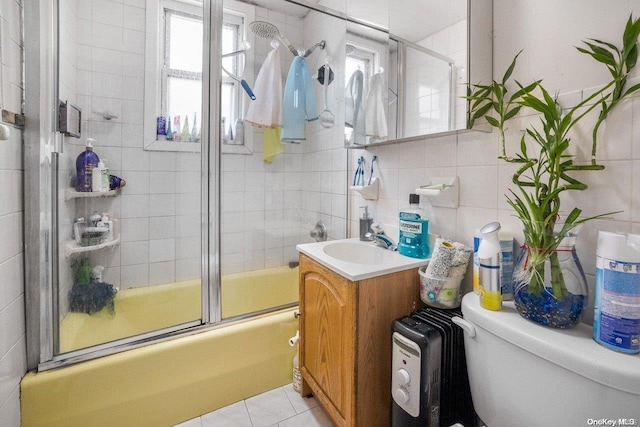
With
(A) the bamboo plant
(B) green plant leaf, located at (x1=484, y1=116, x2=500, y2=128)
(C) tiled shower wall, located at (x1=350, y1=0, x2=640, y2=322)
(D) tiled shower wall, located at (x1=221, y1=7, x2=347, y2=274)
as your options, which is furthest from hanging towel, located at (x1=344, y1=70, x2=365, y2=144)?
(A) the bamboo plant

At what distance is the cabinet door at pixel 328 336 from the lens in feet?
3.18

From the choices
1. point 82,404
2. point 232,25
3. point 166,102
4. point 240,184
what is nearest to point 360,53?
point 232,25

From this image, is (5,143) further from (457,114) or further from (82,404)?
(457,114)

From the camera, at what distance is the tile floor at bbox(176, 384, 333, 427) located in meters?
1.24

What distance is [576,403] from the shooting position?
1.86ft

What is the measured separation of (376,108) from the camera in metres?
1.39

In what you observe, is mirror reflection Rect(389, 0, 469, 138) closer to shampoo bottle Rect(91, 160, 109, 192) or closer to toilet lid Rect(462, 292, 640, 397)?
toilet lid Rect(462, 292, 640, 397)

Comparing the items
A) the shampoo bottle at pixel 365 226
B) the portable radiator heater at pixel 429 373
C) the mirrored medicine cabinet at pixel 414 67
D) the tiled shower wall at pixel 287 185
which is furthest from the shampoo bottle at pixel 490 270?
the tiled shower wall at pixel 287 185

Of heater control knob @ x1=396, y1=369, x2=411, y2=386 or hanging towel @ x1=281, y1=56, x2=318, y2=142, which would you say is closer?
heater control knob @ x1=396, y1=369, x2=411, y2=386

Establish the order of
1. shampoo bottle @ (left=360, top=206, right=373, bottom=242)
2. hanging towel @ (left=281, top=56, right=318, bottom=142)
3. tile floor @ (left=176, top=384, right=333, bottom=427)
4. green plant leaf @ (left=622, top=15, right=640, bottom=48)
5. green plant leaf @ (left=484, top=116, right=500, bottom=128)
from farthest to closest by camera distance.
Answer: hanging towel @ (left=281, top=56, right=318, bottom=142), shampoo bottle @ (left=360, top=206, right=373, bottom=242), tile floor @ (left=176, top=384, right=333, bottom=427), green plant leaf @ (left=484, top=116, right=500, bottom=128), green plant leaf @ (left=622, top=15, right=640, bottom=48)

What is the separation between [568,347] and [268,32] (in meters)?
2.07

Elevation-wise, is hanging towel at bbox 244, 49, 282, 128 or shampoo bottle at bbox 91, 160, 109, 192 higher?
hanging towel at bbox 244, 49, 282, 128

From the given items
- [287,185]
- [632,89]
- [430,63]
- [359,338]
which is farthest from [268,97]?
[632,89]

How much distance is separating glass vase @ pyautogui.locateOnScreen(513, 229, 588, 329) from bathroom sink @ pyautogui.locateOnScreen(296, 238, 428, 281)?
1.29 feet
